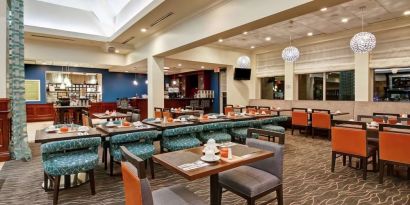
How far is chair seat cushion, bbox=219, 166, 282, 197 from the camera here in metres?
2.12

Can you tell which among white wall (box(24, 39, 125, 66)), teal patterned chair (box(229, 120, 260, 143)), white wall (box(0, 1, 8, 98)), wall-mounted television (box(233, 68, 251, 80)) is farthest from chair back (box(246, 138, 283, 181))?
white wall (box(24, 39, 125, 66))

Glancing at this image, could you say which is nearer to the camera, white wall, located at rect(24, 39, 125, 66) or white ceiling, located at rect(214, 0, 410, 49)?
white ceiling, located at rect(214, 0, 410, 49)

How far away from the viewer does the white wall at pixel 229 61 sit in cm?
895

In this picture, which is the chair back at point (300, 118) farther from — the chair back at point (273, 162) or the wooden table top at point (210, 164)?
the wooden table top at point (210, 164)

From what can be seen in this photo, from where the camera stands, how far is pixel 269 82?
34.6 feet

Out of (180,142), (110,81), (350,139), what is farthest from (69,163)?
(110,81)

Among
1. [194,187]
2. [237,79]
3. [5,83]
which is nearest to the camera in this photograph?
[194,187]

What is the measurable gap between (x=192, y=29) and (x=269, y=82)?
5805 mm

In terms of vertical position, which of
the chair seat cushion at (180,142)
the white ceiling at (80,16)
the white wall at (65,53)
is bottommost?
the chair seat cushion at (180,142)

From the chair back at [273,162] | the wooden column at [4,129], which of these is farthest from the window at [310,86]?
the wooden column at [4,129]

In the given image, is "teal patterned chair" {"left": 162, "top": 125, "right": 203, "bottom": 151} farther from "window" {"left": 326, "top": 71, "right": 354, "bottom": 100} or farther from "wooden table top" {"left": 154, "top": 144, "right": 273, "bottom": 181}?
"window" {"left": 326, "top": 71, "right": 354, "bottom": 100}

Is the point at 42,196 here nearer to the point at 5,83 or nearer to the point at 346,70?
the point at 5,83

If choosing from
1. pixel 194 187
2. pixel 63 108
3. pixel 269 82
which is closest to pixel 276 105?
pixel 269 82

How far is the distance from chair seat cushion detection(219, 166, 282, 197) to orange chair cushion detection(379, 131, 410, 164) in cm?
207
